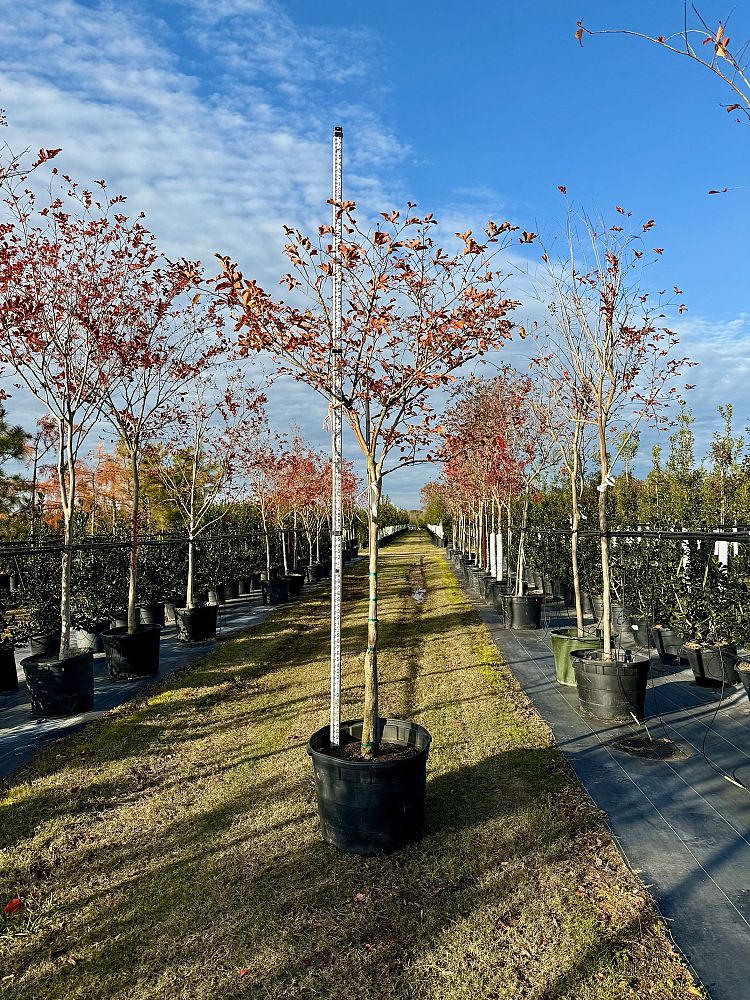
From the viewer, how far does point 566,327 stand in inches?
243

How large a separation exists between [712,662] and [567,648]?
1363 mm

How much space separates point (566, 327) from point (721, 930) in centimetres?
494

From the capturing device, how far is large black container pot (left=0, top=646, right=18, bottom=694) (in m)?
6.80

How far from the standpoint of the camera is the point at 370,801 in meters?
3.19

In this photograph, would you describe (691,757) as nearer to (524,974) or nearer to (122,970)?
(524,974)

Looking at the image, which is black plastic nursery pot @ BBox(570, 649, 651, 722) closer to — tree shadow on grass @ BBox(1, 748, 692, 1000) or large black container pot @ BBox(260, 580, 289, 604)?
tree shadow on grass @ BBox(1, 748, 692, 1000)

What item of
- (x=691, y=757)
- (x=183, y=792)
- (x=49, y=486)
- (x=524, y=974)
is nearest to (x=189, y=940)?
(x=524, y=974)

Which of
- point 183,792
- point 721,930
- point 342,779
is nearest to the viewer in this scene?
point 721,930

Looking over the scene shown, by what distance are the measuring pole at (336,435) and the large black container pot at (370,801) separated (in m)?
0.36

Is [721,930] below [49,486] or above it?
below

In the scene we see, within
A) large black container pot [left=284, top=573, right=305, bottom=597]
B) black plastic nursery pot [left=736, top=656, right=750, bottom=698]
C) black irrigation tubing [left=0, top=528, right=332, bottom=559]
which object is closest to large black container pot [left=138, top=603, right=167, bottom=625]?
black irrigation tubing [left=0, top=528, right=332, bottom=559]

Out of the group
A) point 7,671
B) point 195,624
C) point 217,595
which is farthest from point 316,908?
point 217,595

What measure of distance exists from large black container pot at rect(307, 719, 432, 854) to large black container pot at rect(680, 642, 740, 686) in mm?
4000

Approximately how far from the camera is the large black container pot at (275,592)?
14.4 meters
